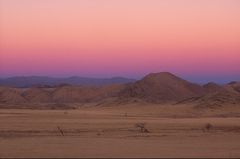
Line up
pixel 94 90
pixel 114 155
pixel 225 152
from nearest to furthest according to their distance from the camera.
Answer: pixel 114 155
pixel 225 152
pixel 94 90

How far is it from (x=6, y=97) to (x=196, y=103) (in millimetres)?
44665

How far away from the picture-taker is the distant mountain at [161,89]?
307 ft

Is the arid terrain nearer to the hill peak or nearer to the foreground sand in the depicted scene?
the foreground sand

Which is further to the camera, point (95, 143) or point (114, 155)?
point (95, 143)

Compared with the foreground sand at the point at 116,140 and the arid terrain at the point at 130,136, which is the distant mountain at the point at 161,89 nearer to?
the arid terrain at the point at 130,136

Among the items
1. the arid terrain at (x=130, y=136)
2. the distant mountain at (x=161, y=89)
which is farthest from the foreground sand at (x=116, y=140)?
the distant mountain at (x=161, y=89)

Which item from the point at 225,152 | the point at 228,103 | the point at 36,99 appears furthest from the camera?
the point at 36,99

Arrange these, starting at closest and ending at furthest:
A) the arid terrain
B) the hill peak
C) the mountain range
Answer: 1. the arid terrain
2. the mountain range
3. the hill peak

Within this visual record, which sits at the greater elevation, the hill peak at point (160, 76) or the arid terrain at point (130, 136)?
the hill peak at point (160, 76)

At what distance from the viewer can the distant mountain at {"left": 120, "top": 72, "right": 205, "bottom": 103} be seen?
9358 cm

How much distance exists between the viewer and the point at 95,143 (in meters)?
27.1

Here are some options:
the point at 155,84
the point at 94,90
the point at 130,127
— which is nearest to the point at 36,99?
the point at 94,90

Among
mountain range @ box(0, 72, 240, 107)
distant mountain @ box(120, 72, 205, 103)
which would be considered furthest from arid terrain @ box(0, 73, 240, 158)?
distant mountain @ box(120, 72, 205, 103)

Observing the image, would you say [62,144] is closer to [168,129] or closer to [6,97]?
[168,129]
